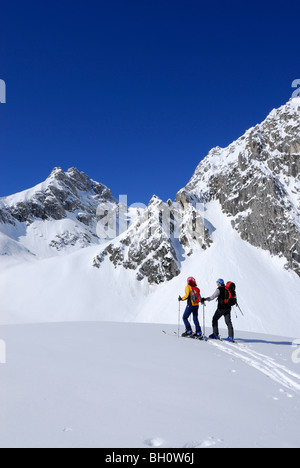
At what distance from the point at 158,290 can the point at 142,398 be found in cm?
6316

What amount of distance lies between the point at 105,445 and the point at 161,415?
987mm

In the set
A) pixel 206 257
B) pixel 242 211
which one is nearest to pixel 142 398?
pixel 206 257

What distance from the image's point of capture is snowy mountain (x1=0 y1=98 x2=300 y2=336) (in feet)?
191

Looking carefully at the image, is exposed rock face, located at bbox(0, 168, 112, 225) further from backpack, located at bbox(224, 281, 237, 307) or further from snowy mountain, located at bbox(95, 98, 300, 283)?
backpack, located at bbox(224, 281, 237, 307)

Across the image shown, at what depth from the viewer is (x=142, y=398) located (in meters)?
4.17

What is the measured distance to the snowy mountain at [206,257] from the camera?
5809cm

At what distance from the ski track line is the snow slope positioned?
1698 inches

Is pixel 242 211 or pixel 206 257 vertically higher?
pixel 242 211

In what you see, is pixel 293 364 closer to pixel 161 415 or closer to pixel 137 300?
pixel 161 415

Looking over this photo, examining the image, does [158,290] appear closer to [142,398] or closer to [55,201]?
[142,398]

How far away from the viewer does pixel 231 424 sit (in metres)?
3.46

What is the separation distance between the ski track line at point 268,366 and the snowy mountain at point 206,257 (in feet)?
140

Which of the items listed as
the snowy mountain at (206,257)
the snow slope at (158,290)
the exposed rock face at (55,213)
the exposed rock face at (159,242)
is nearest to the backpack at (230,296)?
the snowy mountain at (206,257)
